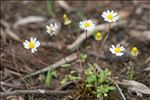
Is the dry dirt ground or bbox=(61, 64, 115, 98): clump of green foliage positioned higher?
the dry dirt ground

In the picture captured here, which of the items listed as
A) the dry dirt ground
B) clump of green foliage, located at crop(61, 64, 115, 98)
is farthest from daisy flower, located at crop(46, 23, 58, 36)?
clump of green foliage, located at crop(61, 64, 115, 98)

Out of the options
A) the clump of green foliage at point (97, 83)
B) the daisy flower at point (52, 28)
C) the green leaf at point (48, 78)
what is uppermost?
the daisy flower at point (52, 28)

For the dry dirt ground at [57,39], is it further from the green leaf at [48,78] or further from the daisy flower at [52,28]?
the daisy flower at [52,28]

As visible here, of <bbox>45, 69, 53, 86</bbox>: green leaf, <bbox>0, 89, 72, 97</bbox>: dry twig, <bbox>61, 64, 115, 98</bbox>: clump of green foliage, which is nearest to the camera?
<bbox>61, 64, 115, 98</bbox>: clump of green foliage

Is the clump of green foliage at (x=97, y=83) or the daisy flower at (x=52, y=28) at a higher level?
the daisy flower at (x=52, y=28)

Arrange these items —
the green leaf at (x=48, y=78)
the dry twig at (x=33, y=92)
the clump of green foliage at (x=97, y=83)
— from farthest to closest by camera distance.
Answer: the green leaf at (x=48, y=78), the dry twig at (x=33, y=92), the clump of green foliage at (x=97, y=83)

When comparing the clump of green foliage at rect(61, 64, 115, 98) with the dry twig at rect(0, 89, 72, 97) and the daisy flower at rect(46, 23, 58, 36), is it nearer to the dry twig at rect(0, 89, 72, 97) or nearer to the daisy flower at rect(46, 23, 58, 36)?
the dry twig at rect(0, 89, 72, 97)

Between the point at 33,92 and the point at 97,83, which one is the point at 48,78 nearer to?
the point at 33,92

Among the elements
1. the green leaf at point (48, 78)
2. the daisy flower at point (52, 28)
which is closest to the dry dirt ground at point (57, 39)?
the green leaf at point (48, 78)

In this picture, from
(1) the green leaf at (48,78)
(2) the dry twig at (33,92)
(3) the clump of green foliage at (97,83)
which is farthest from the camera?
(1) the green leaf at (48,78)
